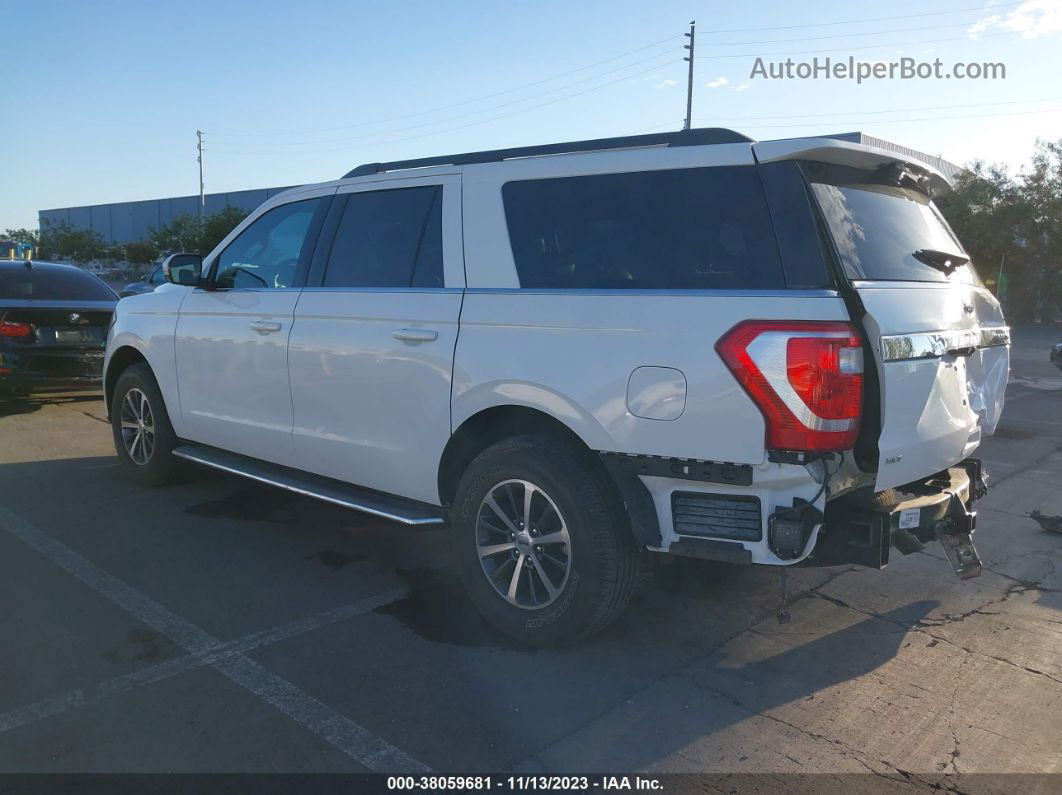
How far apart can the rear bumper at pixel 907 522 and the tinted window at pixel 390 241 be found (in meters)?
2.13

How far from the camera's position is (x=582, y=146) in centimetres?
394

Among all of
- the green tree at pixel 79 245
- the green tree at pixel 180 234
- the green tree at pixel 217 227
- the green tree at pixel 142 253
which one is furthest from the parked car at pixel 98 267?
the green tree at pixel 217 227

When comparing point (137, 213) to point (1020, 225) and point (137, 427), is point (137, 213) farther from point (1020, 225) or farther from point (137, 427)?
point (137, 427)

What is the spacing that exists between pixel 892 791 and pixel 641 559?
4.08 ft

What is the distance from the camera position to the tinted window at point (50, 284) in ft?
30.7

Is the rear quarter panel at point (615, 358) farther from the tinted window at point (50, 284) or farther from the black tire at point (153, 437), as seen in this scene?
the tinted window at point (50, 284)

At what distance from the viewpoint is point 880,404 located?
3176 mm

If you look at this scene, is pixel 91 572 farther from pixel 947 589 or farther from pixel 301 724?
pixel 947 589

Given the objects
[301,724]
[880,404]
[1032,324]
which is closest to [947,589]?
[880,404]

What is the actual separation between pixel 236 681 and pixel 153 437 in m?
3.18

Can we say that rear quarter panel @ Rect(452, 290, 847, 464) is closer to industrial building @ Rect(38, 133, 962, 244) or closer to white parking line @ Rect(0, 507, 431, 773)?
white parking line @ Rect(0, 507, 431, 773)

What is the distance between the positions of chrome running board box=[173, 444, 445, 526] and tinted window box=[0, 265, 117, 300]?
4769 mm

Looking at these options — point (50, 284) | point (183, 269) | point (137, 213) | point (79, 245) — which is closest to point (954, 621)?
point (183, 269)

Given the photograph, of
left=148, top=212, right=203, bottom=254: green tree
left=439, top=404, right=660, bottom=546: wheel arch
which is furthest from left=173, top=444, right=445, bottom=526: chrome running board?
left=148, top=212, right=203, bottom=254: green tree
